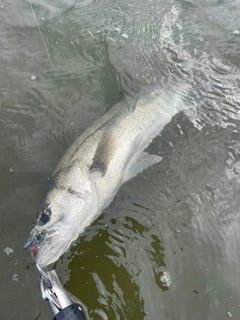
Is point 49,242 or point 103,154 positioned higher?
point 103,154

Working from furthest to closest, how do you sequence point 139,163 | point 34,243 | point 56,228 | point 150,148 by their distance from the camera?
point 150,148, point 139,163, point 56,228, point 34,243

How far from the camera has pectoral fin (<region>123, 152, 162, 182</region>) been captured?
13.5ft

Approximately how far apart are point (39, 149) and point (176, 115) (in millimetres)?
1912

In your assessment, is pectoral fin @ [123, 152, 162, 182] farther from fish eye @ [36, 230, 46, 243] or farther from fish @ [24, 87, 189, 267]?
fish eye @ [36, 230, 46, 243]

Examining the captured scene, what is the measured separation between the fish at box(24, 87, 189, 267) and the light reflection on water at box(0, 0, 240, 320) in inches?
6.2

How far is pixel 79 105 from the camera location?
5000 millimetres

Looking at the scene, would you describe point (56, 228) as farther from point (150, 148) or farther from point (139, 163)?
point (150, 148)

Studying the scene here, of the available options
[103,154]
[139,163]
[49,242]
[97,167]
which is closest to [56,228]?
[49,242]

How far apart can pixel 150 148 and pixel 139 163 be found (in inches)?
14.6

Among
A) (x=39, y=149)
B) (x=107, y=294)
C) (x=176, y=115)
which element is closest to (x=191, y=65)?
(x=176, y=115)

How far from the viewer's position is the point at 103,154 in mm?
3994

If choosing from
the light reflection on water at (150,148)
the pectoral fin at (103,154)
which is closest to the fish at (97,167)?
the pectoral fin at (103,154)

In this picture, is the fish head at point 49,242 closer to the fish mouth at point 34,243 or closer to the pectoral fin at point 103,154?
the fish mouth at point 34,243

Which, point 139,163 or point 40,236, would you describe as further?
point 139,163
